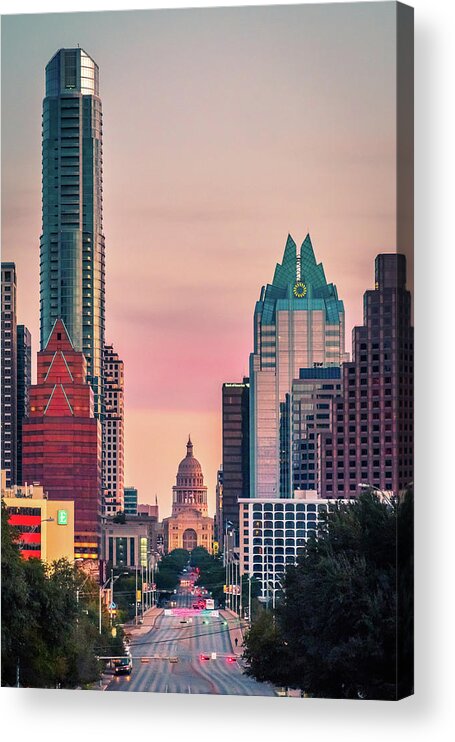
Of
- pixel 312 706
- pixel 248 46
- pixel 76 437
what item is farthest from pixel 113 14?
pixel 312 706

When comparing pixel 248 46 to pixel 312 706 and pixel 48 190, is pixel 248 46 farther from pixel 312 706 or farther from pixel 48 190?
pixel 312 706

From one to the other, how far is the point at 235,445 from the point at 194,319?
2710 mm

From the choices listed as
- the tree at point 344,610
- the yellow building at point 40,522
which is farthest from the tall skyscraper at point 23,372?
the tree at point 344,610

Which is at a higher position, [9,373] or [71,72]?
[71,72]

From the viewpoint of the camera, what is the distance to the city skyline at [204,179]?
2995 centimetres

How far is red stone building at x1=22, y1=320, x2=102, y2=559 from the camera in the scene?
32.9m

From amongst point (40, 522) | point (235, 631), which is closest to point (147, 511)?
point (235, 631)

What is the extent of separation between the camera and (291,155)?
30734 mm

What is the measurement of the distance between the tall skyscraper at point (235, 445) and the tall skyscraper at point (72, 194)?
2.29m

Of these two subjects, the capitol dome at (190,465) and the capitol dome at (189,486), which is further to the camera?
the capitol dome at (190,465)

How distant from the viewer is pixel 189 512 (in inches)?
1336

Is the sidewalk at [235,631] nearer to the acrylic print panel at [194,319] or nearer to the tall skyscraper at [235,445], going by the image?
the acrylic print panel at [194,319]

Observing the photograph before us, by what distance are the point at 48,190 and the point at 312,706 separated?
8.14m

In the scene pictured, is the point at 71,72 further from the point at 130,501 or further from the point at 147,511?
the point at 147,511
